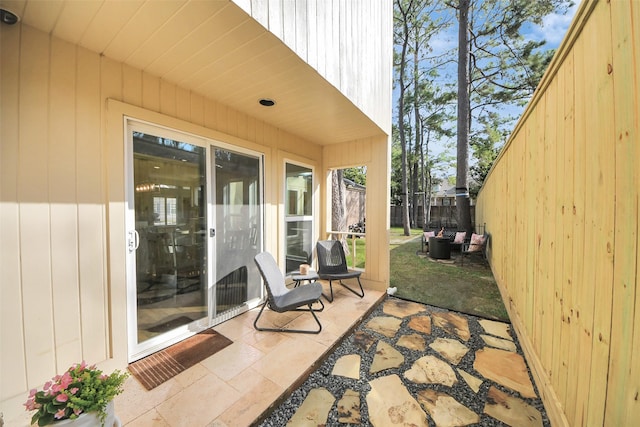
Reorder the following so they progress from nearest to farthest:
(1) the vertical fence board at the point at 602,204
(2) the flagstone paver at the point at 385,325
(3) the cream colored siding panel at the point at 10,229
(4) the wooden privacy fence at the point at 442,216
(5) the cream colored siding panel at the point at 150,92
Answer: (1) the vertical fence board at the point at 602,204
(3) the cream colored siding panel at the point at 10,229
(5) the cream colored siding panel at the point at 150,92
(2) the flagstone paver at the point at 385,325
(4) the wooden privacy fence at the point at 442,216

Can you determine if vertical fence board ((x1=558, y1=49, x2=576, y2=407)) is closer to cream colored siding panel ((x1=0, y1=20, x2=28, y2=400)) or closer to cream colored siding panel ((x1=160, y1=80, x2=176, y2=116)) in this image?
cream colored siding panel ((x1=160, y1=80, x2=176, y2=116))

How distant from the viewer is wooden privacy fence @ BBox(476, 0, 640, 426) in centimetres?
83

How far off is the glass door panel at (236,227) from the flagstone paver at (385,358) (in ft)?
5.40

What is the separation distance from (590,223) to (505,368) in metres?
1.57

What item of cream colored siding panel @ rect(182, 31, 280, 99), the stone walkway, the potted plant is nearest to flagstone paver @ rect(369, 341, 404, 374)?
the stone walkway

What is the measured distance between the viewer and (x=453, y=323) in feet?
8.96

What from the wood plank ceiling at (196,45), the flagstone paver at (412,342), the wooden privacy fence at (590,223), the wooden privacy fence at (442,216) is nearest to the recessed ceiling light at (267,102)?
A: the wood plank ceiling at (196,45)

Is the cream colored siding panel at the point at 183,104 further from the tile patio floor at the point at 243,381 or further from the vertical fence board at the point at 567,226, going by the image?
the vertical fence board at the point at 567,226

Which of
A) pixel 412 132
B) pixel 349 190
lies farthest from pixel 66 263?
pixel 412 132

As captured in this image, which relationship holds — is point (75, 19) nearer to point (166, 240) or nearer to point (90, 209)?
point (90, 209)

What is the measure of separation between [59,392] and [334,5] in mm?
3286

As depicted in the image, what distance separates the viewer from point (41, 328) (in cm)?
152

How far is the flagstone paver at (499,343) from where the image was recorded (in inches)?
88.6

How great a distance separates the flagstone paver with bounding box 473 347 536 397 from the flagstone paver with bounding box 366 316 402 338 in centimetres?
77
